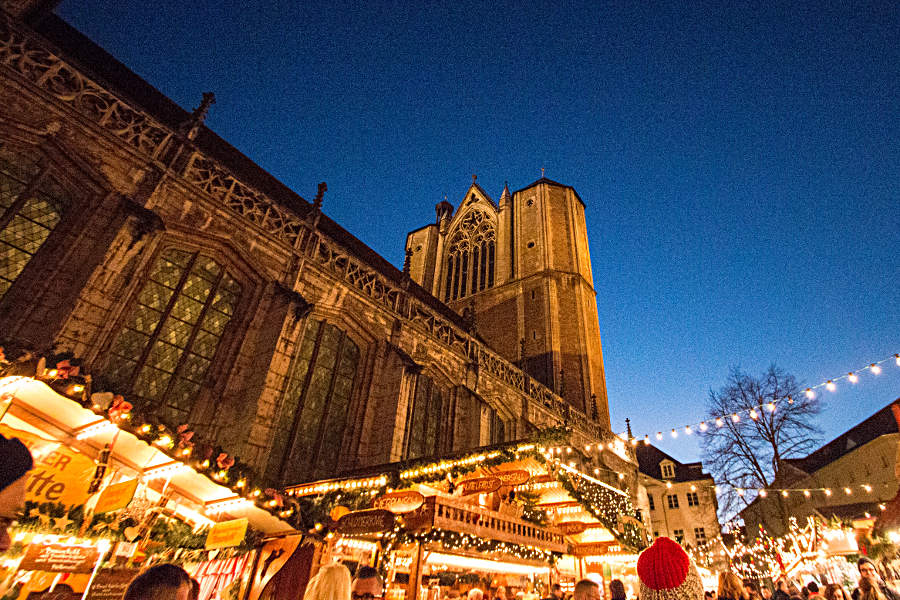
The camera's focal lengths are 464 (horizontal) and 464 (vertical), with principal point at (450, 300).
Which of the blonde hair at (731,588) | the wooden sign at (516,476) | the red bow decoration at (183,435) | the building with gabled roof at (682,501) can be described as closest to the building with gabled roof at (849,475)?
the building with gabled roof at (682,501)

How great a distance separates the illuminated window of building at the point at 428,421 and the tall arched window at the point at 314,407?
216cm

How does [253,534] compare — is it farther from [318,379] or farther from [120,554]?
[318,379]

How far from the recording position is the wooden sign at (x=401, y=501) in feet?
22.4

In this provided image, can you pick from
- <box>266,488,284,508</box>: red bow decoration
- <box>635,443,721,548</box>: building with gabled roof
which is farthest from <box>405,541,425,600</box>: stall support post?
<box>635,443,721,548</box>: building with gabled roof

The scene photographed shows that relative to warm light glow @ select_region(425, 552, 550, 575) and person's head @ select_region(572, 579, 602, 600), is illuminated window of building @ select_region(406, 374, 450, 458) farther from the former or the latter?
person's head @ select_region(572, 579, 602, 600)

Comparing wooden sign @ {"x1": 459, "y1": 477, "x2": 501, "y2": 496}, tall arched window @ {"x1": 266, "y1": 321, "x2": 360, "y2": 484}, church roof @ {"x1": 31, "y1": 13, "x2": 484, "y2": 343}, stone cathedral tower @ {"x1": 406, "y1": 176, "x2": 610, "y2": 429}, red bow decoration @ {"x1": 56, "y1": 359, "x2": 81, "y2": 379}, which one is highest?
stone cathedral tower @ {"x1": 406, "y1": 176, "x2": 610, "y2": 429}

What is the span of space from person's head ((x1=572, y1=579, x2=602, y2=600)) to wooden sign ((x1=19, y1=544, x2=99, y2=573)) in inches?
193

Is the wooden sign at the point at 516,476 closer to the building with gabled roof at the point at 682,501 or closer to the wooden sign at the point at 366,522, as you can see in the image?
the wooden sign at the point at 366,522

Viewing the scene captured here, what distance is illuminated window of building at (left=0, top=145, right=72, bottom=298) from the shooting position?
25.6ft

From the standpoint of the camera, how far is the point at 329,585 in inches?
106

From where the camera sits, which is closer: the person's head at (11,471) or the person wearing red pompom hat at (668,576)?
the person's head at (11,471)

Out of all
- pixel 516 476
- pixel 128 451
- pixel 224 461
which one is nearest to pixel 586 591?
pixel 516 476

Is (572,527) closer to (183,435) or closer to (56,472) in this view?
(183,435)

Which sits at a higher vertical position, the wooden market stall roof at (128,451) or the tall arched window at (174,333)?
the tall arched window at (174,333)
